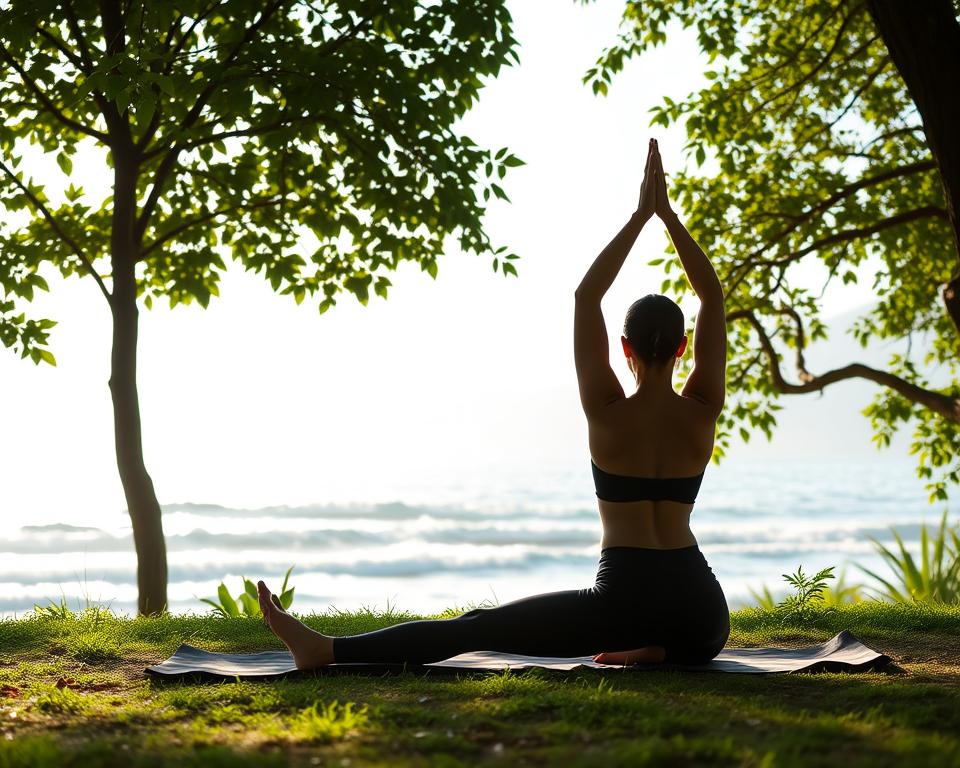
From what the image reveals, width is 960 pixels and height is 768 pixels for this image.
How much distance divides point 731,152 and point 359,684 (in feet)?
26.4

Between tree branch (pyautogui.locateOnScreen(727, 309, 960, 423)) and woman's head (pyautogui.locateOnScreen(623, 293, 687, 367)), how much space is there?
19.1 ft

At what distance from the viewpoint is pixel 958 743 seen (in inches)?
115

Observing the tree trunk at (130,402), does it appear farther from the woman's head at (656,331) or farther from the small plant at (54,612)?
the woman's head at (656,331)

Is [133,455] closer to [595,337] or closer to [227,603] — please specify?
[227,603]

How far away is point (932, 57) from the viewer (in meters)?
5.58

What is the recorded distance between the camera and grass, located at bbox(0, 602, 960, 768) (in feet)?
9.48

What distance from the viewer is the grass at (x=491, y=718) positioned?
9.48 ft

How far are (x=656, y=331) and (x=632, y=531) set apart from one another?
2.86ft

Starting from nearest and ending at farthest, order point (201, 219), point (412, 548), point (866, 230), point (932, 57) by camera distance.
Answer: point (932, 57)
point (201, 219)
point (866, 230)
point (412, 548)

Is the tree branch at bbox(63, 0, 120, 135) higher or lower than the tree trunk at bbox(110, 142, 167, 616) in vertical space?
higher

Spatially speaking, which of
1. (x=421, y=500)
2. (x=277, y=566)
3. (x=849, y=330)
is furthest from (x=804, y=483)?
(x=849, y=330)

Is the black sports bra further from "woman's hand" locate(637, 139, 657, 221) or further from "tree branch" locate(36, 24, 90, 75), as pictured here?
"tree branch" locate(36, 24, 90, 75)

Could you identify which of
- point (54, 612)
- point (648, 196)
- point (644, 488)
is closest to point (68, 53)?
point (54, 612)

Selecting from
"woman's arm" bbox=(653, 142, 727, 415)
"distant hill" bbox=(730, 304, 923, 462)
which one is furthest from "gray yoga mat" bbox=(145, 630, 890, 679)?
"distant hill" bbox=(730, 304, 923, 462)
